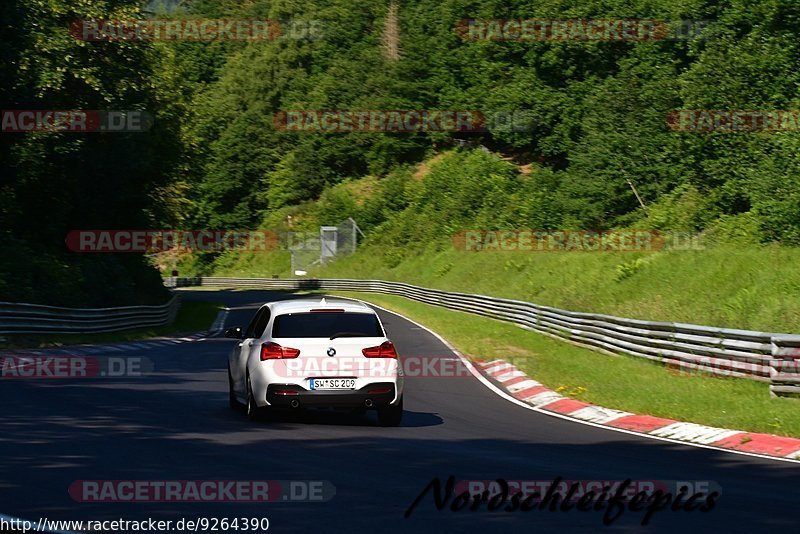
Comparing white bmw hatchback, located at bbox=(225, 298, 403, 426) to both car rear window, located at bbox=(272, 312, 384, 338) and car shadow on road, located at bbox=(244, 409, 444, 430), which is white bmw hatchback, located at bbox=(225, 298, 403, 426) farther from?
car shadow on road, located at bbox=(244, 409, 444, 430)

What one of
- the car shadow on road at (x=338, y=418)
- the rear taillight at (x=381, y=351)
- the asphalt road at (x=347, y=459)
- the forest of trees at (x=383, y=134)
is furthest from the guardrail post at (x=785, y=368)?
the forest of trees at (x=383, y=134)

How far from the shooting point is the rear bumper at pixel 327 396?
12883mm

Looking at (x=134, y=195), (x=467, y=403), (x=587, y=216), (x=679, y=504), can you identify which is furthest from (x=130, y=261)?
(x=679, y=504)

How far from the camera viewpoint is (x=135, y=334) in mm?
34094

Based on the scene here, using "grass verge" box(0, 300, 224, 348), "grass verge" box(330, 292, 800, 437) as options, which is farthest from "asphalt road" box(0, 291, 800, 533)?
"grass verge" box(0, 300, 224, 348)

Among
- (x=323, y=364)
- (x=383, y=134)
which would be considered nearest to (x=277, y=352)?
(x=323, y=364)

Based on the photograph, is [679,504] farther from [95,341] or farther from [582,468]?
[95,341]

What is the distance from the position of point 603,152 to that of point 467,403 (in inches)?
1695

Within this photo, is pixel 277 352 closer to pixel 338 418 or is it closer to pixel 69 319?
Answer: pixel 338 418

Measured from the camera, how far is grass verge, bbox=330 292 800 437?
46.6 feet

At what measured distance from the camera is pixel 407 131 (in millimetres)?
91062

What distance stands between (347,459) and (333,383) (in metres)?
2.64

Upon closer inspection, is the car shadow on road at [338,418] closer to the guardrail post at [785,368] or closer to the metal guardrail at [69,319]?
the guardrail post at [785,368]

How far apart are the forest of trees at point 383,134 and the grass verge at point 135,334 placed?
5.40ft
